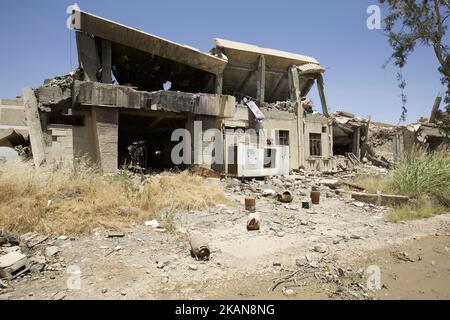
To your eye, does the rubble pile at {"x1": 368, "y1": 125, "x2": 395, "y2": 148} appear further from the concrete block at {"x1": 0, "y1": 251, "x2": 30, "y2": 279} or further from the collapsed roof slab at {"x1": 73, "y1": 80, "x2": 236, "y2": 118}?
the concrete block at {"x1": 0, "y1": 251, "x2": 30, "y2": 279}

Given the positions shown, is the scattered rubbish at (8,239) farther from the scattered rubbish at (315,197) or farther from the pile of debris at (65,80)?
the scattered rubbish at (315,197)

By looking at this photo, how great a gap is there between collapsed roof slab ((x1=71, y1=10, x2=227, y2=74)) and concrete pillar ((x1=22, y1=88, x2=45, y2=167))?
8.11ft

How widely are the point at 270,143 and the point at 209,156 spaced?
444 centimetres

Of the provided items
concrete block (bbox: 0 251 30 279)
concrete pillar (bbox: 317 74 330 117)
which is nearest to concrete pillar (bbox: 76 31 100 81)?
concrete block (bbox: 0 251 30 279)

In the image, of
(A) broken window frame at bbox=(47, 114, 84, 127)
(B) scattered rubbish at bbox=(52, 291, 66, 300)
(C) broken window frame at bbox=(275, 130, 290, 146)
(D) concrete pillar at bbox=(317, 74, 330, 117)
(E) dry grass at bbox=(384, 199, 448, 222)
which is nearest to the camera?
(B) scattered rubbish at bbox=(52, 291, 66, 300)

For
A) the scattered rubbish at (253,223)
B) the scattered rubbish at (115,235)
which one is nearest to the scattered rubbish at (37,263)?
the scattered rubbish at (115,235)

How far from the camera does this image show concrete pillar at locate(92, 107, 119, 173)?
9062mm

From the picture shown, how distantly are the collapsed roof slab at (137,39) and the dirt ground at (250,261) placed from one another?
21.7 ft

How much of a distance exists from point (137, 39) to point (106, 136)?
3.45 m

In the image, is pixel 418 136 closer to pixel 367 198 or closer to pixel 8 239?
pixel 367 198

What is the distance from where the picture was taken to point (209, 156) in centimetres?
1081
